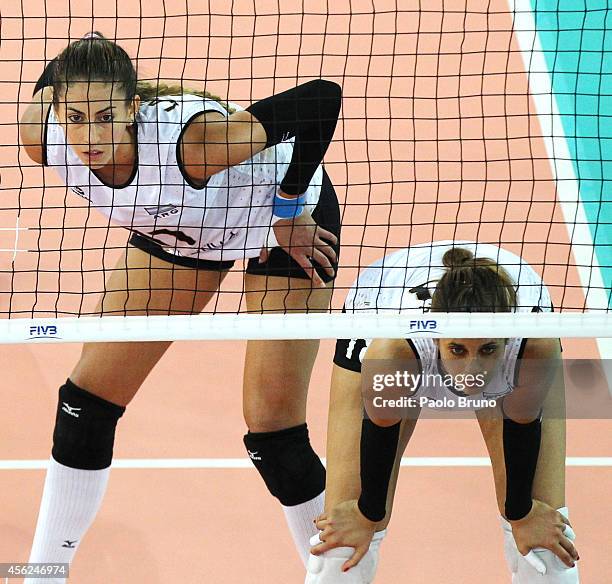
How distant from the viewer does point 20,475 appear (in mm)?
3822

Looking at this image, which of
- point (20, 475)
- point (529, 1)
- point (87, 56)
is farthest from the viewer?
point (529, 1)

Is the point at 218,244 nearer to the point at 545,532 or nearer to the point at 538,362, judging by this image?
the point at 538,362

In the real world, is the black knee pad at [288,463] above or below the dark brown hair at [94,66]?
below

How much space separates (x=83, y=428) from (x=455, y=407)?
3.28 ft

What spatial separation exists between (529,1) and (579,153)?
4.60 feet

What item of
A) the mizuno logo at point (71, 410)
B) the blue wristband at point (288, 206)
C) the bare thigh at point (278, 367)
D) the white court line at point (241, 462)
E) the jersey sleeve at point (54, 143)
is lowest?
the white court line at point (241, 462)

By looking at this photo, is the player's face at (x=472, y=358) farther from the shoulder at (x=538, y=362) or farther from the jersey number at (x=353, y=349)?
the jersey number at (x=353, y=349)

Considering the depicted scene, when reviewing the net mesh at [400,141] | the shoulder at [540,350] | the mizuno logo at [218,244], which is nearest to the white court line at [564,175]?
the net mesh at [400,141]

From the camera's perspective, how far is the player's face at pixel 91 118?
112 inches

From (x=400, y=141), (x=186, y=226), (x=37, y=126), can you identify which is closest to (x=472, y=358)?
(x=186, y=226)

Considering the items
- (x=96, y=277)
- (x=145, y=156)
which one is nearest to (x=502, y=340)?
(x=145, y=156)

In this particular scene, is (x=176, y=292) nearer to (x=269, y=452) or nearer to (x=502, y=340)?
(x=269, y=452)

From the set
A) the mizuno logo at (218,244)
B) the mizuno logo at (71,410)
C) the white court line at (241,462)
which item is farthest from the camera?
the white court line at (241,462)

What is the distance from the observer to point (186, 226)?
10.2 feet
